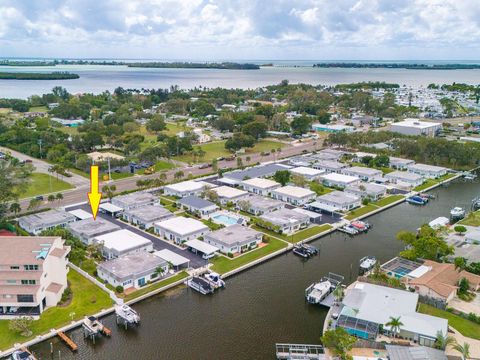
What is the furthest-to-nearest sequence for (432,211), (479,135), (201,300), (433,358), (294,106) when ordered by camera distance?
(294,106), (479,135), (432,211), (201,300), (433,358)

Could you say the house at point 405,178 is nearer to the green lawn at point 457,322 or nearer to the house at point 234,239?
the house at point 234,239

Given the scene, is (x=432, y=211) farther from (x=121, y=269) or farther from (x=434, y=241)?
(x=121, y=269)

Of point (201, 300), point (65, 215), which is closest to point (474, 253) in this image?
point (201, 300)

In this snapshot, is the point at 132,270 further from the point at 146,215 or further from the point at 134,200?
the point at 134,200

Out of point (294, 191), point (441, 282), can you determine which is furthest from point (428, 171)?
point (441, 282)

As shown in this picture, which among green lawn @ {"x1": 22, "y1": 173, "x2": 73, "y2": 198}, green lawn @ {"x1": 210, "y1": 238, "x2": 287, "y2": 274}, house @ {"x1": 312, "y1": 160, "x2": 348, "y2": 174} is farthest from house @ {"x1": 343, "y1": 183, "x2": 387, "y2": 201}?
green lawn @ {"x1": 22, "y1": 173, "x2": 73, "y2": 198}
